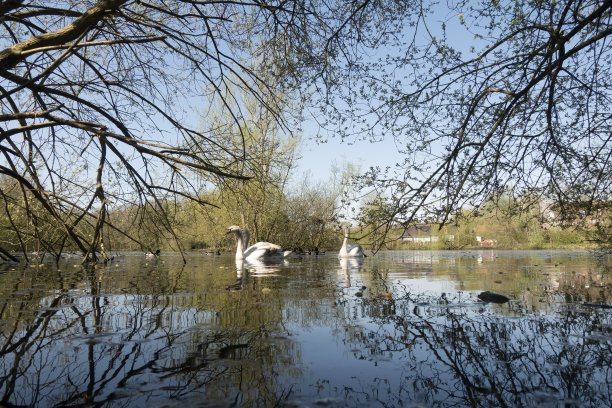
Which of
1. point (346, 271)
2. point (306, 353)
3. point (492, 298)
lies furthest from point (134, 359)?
point (346, 271)

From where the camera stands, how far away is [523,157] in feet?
18.5

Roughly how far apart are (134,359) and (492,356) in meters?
2.26

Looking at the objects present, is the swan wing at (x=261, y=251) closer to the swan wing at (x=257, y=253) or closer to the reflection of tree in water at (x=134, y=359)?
the swan wing at (x=257, y=253)

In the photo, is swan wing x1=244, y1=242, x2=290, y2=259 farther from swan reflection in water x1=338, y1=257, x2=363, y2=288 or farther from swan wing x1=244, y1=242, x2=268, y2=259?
swan reflection in water x1=338, y1=257, x2=363, y2=288

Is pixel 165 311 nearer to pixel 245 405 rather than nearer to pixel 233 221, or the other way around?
pixel 245 405

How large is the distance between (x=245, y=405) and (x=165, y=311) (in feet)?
8.39

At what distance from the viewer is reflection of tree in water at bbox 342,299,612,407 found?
1855 mm

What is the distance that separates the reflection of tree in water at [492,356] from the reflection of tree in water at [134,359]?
2.22 ft

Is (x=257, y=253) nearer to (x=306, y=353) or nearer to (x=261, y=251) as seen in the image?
(x=261, y=251)

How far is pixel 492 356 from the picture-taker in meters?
2.45

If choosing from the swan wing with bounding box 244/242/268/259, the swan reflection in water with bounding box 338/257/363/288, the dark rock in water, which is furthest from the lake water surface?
the swan wing with bounding box 244/242/268/259

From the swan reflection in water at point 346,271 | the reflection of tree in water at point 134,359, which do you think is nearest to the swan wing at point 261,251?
the swan reflection in water at point 346,271

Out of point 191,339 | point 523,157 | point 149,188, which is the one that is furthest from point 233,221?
point 191,339

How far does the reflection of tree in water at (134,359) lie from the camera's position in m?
1.85
